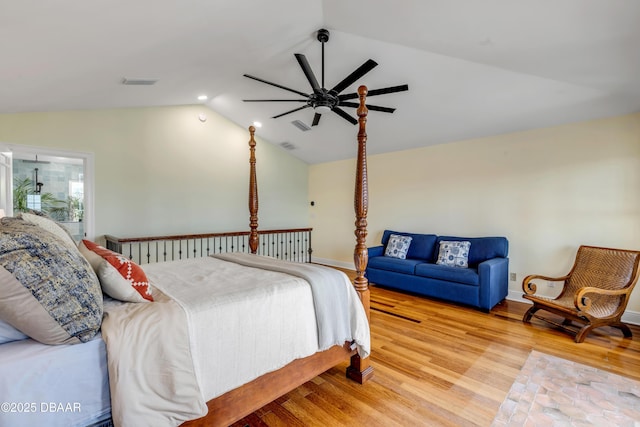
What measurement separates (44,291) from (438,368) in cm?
260

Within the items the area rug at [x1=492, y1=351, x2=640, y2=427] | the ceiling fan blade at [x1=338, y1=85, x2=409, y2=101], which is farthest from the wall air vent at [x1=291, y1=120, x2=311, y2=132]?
the area rug at [x1=492, y1=351, x2=640, y2=427]

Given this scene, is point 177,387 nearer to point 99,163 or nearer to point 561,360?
point 561,360

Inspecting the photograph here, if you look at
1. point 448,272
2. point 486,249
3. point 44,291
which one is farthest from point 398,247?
point 44,291

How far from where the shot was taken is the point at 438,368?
2.43 m

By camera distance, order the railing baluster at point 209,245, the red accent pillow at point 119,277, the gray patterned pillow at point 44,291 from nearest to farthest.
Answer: the gray patterned pillow at point 44,291 < the red accent pillow at point 119,277 < the railing baluster at point 209,245

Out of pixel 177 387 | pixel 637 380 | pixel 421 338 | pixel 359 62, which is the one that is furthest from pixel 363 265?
pixel 359 62

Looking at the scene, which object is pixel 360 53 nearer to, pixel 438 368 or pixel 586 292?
pixel 438 368

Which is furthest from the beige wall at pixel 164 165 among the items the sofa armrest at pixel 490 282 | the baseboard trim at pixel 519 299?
the sofa armrest at pixel 490 282

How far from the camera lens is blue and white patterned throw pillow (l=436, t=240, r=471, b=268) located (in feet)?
13.9

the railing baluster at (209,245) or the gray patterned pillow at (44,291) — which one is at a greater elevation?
the gray patterned pillow at (44,291)

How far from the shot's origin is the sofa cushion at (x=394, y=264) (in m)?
4.43

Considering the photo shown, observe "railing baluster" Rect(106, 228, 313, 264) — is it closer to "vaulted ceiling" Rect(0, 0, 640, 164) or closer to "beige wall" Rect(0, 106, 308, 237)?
"beige wall" Rect(0, 106, 308, 237)

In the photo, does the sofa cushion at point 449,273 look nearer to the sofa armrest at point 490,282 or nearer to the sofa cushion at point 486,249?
the sofa armrest at point 490,282

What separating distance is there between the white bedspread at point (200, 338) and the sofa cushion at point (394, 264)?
2.43 m
